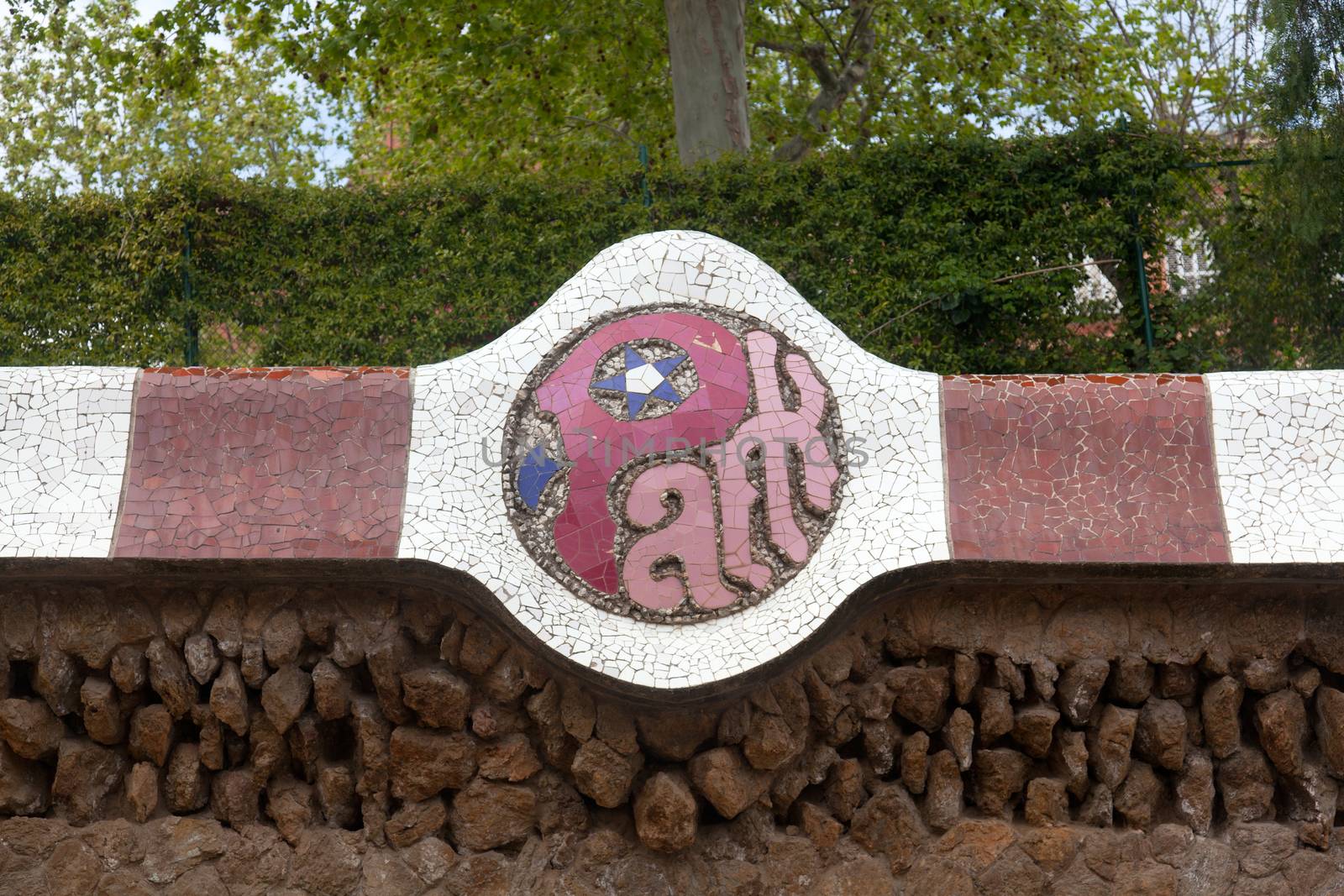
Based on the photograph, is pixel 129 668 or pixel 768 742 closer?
pixel 768 742

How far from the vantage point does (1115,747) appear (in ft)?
17.8

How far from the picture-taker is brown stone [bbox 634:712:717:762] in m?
5.36

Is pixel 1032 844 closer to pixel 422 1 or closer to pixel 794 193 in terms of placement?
pixel 794 193

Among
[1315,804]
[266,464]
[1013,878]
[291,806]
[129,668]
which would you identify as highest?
[266,464]

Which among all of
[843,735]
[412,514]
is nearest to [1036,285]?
[843,735]

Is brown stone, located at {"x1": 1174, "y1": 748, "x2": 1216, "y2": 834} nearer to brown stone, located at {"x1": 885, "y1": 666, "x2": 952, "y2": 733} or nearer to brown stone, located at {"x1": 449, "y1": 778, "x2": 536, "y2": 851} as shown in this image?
brown stone, located at {"x1": 885, "y1": 666, "x2": 952, "y2": 733}

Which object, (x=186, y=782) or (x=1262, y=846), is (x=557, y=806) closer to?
(x=186, y=782)

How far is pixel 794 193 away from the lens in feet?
27.6

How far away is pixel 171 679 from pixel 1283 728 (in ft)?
13.6

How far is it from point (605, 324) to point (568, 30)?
6.16 metres

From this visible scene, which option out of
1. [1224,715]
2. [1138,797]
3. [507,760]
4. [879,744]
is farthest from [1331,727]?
[507,760]

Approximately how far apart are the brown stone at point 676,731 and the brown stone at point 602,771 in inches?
5.0

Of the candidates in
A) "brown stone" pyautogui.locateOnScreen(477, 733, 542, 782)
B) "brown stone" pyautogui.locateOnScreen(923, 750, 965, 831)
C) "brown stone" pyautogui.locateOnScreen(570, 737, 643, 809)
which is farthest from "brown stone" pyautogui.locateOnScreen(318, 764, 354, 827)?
"brown stone" pyautogui.locateOnScreen(923, 750, 965, 831)

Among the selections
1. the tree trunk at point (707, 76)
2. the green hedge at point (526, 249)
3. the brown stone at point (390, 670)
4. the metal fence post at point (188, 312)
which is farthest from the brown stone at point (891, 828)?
the tree trunk at point (707, 76)
